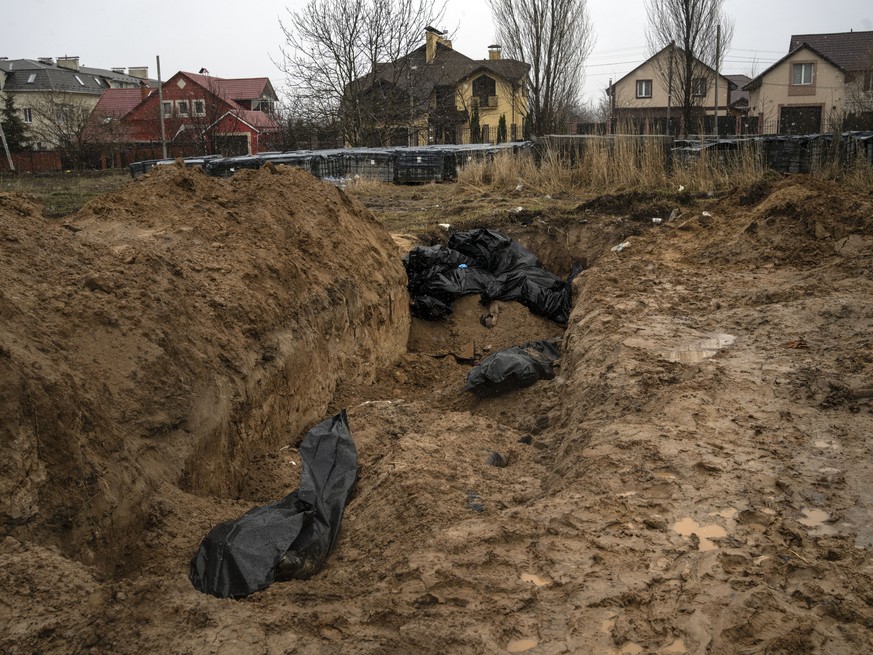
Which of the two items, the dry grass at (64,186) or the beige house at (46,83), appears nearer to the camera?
the dry grass at (64,186)

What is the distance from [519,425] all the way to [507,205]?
816 cm

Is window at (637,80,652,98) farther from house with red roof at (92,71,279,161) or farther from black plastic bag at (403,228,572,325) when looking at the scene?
black plastic bag at (403,228,572,325)

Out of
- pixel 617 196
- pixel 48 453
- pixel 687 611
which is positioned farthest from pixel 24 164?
pixel 687 611

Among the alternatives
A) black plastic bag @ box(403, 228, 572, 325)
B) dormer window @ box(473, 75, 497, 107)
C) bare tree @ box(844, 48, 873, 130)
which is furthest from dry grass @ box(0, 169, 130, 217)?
dormer window @ box(473, 75, 497, 107)

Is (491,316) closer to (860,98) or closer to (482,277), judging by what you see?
(482,277)

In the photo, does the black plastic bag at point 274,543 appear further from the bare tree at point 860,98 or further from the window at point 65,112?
the window at point 65,112

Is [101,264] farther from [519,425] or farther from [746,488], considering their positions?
[746,488]

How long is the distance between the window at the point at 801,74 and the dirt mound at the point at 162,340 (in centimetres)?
4237

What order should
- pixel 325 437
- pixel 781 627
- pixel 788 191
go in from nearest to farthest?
pixel 781 627, pixel 325 437, pixel 788 191

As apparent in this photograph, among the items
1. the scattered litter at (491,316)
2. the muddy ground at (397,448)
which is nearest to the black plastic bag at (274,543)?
the muddy ground at (397,448)

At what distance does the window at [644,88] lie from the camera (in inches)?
1955

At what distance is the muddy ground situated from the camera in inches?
102

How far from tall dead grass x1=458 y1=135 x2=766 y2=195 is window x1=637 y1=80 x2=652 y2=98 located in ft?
120

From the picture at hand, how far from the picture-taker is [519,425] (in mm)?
5613
